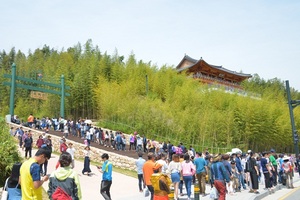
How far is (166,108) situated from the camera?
22.6 meters

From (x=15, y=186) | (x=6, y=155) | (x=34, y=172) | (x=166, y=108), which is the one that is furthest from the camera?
(x=166, y=108)

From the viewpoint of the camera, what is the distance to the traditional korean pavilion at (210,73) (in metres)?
34.6

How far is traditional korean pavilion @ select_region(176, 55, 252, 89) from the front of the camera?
34.6 m

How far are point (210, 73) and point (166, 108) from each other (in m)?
16.7

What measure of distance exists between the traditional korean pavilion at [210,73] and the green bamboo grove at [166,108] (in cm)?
369

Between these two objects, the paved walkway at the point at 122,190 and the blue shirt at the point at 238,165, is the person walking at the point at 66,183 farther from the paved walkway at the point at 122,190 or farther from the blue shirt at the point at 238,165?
the blue shirt at the point at 238,165

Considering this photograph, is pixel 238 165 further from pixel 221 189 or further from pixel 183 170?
pixel 221 189

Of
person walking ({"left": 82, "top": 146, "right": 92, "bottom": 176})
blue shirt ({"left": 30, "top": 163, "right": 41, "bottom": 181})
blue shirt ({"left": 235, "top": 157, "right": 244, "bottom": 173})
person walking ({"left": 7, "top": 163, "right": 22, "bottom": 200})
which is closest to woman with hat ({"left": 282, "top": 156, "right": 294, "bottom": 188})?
blue shirt ({"left": 235, "top": 157, "right": 244, "bottom": 173})

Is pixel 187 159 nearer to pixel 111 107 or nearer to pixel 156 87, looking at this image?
pixel 111 107

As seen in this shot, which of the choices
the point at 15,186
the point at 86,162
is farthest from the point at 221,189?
the point at 86,162

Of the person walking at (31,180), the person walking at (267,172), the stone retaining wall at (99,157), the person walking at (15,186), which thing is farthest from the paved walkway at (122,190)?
the person walking at (31,180)

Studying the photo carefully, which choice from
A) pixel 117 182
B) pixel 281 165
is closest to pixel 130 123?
pixel 117 182

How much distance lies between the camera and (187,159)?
807cm

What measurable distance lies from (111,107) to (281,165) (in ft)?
48.8
